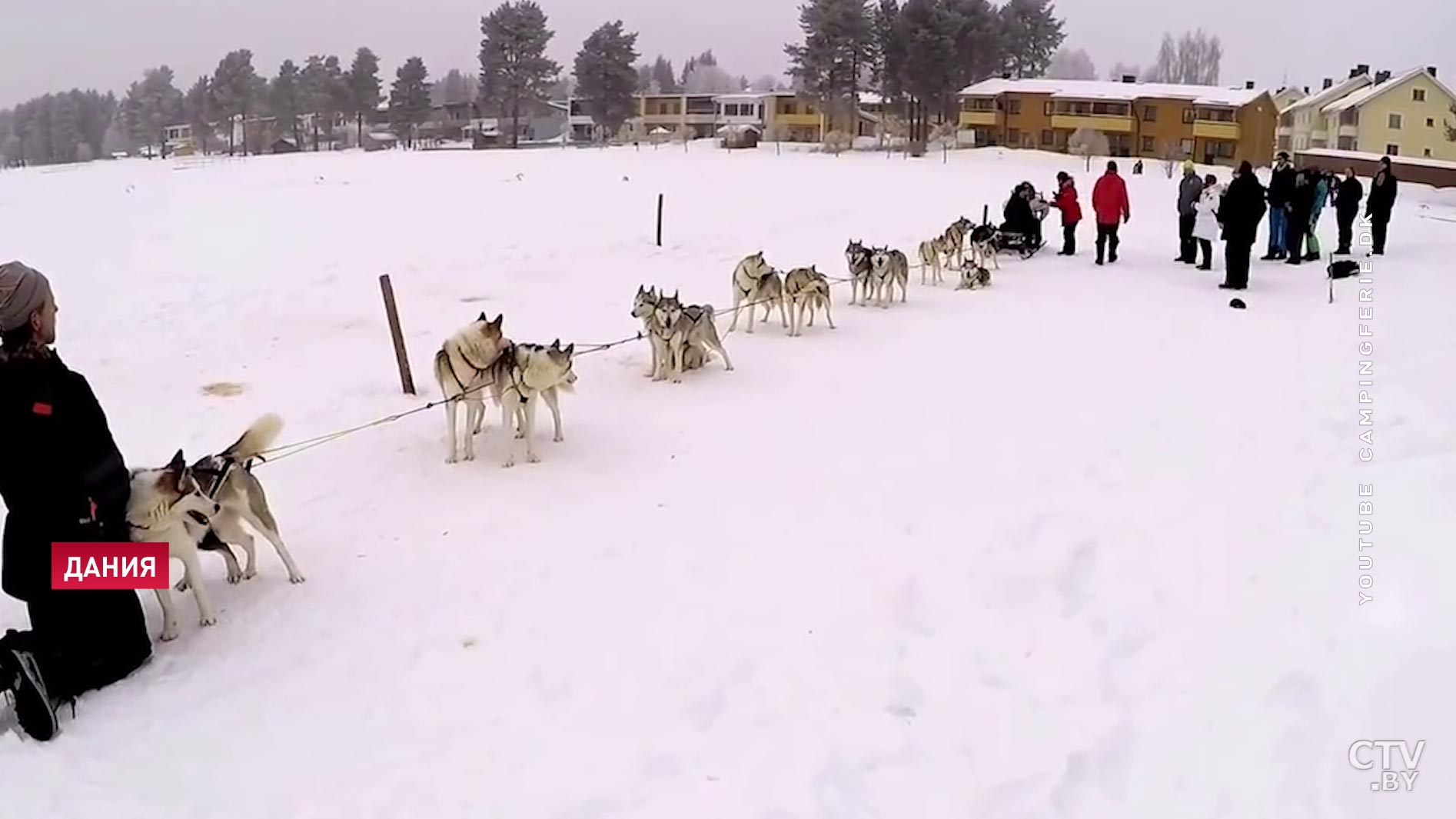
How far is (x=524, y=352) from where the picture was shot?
21.2 ft

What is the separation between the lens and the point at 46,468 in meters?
3.76

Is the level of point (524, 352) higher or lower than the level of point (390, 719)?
higher

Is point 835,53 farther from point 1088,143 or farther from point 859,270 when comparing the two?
point 859,270

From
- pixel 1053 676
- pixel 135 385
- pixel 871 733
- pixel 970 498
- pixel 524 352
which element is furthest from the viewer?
pixel 135 385

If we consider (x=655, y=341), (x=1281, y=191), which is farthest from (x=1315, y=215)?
(x=655, y=341)

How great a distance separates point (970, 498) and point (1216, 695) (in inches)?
84.4

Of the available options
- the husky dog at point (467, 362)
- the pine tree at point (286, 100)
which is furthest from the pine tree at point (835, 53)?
the husky dog at point (467, 362)

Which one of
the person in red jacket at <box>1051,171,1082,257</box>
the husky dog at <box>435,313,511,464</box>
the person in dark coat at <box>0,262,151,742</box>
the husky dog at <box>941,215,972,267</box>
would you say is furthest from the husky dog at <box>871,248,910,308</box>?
the person in dark coat at <box>0,262,151,742</box>

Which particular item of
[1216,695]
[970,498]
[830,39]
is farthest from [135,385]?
[830,39]

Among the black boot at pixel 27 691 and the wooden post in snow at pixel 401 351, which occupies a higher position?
the wooden post in snow at pixel 401 351

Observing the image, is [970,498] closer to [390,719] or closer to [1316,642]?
[1316,642]

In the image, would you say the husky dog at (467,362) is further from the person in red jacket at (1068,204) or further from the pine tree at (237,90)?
the pine tree at (237,90)

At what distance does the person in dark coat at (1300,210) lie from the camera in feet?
45.0

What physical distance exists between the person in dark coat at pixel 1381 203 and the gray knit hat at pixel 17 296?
15356mm
